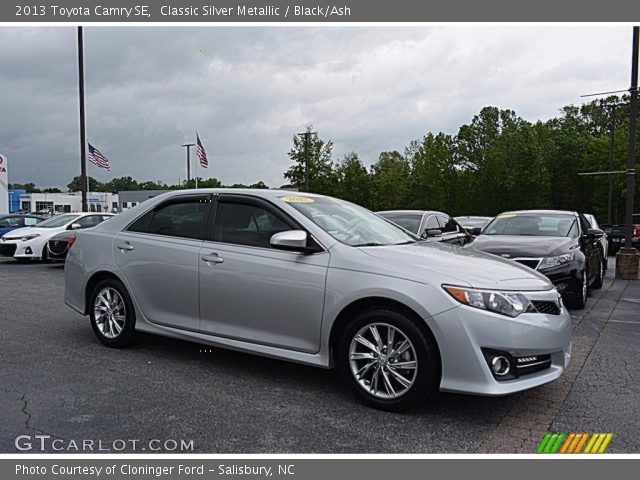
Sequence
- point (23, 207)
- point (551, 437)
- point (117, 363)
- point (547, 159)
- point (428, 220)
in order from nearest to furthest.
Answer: point (551, 437), point (117, 363), point (428, 220), point (547, 159), point (23, 207)

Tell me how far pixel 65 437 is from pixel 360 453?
5.98 feet

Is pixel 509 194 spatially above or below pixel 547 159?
below

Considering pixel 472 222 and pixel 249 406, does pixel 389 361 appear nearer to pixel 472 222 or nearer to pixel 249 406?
pixel 249 406

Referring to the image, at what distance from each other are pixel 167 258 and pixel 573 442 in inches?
139

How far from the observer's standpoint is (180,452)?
3.27m

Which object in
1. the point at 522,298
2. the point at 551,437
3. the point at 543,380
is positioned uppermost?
the point at 522,298

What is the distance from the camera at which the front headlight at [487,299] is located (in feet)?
12.1

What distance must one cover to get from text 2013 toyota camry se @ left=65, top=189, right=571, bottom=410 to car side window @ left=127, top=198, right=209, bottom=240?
1 cm

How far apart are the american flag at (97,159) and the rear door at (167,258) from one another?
1735cm

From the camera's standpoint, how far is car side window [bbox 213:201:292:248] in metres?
4.62

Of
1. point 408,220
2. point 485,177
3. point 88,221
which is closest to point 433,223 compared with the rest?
point 408,220

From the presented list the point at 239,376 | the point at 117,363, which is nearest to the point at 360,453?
the point at 239,376

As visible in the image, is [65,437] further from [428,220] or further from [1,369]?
[428,220]

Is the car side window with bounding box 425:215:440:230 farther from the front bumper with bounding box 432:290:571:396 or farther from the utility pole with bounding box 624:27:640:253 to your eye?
the front bumper with bounding box 432:290:571:396
